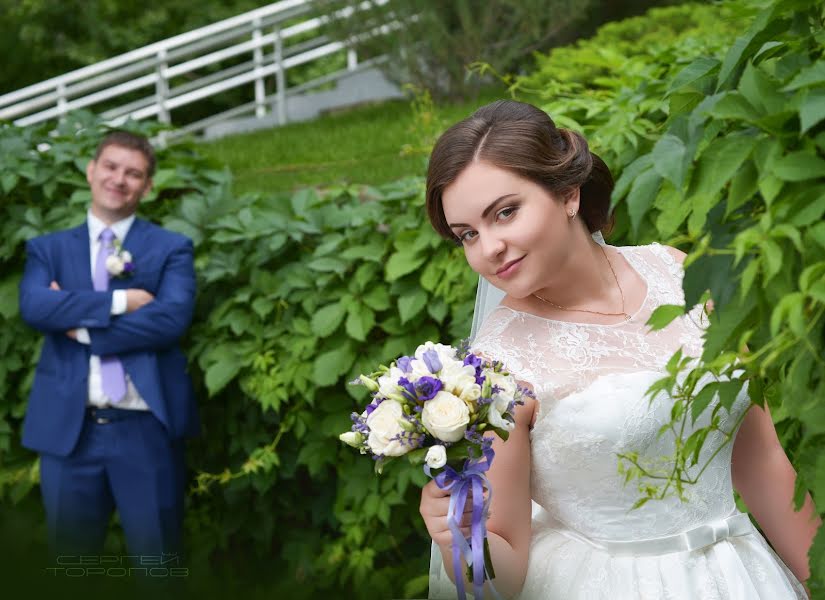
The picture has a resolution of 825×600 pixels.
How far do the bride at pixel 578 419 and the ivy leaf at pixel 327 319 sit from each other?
88.8 inches

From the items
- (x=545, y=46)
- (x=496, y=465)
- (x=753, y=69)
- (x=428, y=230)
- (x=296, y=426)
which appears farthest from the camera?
(x=545, y=46)

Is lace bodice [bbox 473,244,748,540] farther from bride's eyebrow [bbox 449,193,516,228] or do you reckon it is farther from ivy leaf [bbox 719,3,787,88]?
ivy leaf [bbox 719,3,787,88]

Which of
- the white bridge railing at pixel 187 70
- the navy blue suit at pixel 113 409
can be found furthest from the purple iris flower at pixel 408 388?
the white bridge railing at pixel 187 70

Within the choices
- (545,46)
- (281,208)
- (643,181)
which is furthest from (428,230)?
→ (545,46)

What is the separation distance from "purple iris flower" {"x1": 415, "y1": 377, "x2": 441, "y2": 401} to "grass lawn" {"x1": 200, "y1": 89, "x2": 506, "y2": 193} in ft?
20.6

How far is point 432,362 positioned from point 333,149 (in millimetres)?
8838

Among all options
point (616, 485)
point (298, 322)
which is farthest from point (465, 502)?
point (298, 322)

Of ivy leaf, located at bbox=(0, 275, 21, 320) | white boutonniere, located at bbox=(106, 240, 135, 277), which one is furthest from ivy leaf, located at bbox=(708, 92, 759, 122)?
ivy leaf, located at bbox=(0, 275, 21, 320)

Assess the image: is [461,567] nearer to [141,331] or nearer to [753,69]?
[753,69]

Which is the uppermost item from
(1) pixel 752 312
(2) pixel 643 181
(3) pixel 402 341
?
(2) pixel 643 181

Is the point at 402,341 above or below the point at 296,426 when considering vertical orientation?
above

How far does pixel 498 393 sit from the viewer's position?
77.5 inches

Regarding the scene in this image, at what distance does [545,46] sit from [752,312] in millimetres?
11013

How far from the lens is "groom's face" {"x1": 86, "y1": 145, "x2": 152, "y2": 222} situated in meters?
4.98
